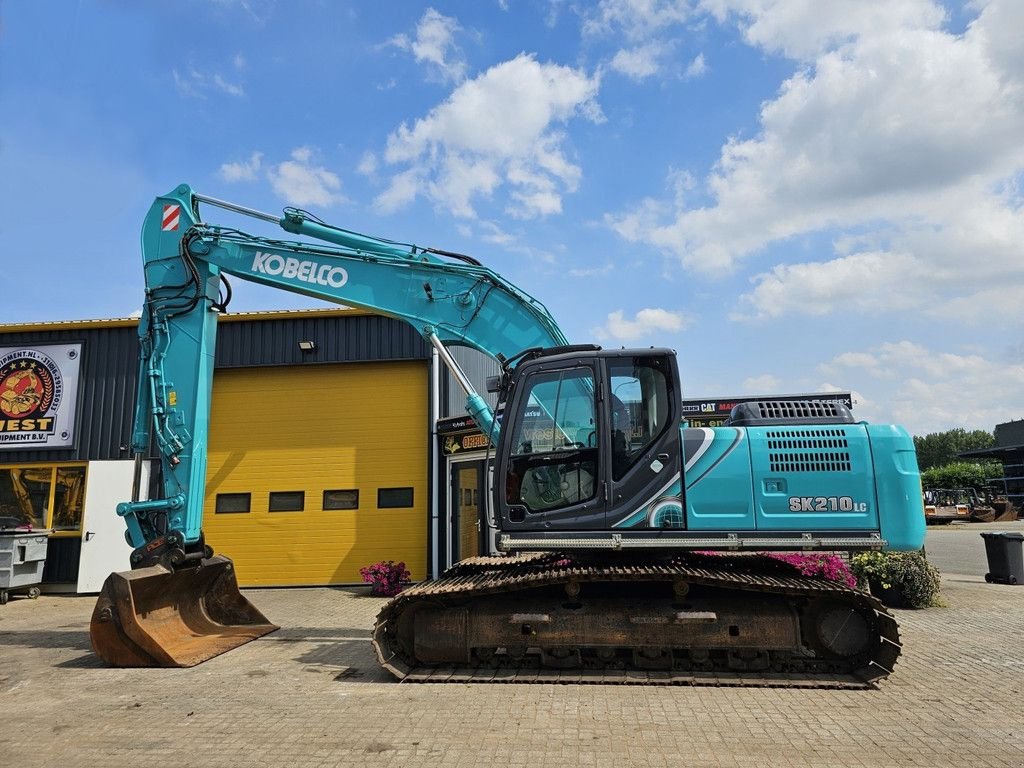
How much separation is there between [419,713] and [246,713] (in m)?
1.42

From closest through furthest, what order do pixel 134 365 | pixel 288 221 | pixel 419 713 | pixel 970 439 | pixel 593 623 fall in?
pixel 419 713
pixel 593 623
pixel 288 221
pixel 134 365
pixel 970 439

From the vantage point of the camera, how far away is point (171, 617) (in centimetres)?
773

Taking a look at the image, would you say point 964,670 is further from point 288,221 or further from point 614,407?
point 288,221

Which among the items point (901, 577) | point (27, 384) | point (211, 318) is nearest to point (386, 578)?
point (211, 318)

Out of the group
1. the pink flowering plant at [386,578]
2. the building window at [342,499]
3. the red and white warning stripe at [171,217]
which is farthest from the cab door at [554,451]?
the building window at [342,499]

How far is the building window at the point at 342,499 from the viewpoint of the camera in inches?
535

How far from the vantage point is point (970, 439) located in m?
91.1

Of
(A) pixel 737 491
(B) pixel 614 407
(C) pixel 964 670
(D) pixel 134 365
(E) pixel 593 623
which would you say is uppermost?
(D) pixel 134 365

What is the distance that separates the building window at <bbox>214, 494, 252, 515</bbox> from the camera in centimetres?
1382

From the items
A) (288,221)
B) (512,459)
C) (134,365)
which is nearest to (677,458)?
(512,459)

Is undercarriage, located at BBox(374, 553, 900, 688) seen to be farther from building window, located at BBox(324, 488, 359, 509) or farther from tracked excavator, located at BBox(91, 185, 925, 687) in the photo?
building window, located at BBox(324, 488, 359, 509)

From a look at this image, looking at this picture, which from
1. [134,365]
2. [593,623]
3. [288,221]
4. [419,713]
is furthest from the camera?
[134,365]

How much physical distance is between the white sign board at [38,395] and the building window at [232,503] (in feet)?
11.0

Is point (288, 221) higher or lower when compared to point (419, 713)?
higher
